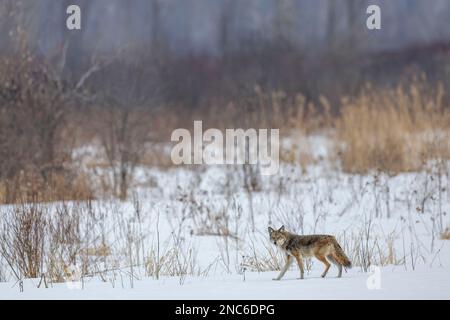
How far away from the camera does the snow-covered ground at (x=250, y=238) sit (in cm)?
486

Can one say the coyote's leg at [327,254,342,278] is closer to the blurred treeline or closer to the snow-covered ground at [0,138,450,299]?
the snow-covered ground at [0,138,450,299]

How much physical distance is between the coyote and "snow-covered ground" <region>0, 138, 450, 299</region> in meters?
0.13

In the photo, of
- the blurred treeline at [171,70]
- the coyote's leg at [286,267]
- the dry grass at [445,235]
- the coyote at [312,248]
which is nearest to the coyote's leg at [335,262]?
the coyote at [312,248]

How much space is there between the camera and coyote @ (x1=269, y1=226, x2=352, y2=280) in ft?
17.0

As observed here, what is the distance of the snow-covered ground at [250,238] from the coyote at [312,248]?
13 centimetres

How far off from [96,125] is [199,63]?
979 centimetres

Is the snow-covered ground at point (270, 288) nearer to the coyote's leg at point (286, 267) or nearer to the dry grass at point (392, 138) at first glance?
the coyote's leg at point (286, 267)

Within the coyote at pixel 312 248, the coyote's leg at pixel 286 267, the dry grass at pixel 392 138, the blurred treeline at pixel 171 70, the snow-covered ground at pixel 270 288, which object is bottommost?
the snow-covered ground at pixel 270 288

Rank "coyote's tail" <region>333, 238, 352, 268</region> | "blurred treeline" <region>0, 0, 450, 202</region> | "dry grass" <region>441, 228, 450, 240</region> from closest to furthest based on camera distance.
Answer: "coyote's tail" <region>333, 238, 352, 268</region> → "dry grass" <region>441, 228, 450, 240</region> → "blurred treeline" <region>0, 0, 450, 202</region>

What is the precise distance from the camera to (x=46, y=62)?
10.4m

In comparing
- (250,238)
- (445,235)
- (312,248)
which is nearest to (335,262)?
(312,248)

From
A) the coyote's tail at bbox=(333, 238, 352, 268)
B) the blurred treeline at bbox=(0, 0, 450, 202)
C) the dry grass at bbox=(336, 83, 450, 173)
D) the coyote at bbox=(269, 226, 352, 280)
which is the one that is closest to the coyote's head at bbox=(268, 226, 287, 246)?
the coyote at bbox=(269, 226, 352, 280)
